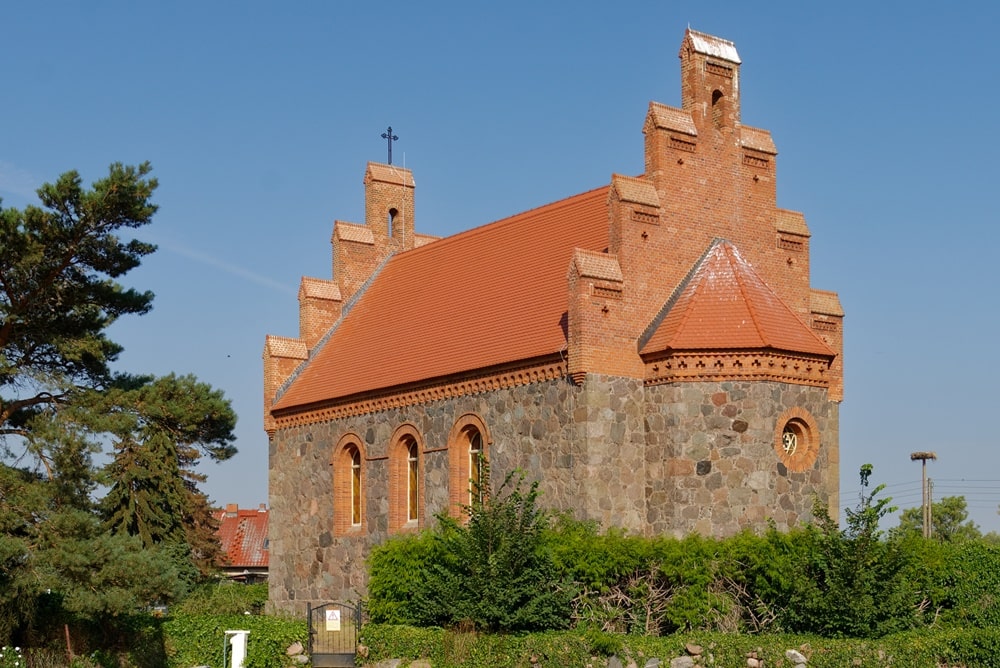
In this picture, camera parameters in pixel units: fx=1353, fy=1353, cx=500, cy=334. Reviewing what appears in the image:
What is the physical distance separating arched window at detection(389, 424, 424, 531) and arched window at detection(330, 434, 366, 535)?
5.30 feet

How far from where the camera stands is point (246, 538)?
61000 millimetres

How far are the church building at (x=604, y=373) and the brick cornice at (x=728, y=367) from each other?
0.04 metres

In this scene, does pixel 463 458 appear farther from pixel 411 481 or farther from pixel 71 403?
pixel 71 403

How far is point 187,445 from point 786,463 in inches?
664

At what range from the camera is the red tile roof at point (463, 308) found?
93.0 ft

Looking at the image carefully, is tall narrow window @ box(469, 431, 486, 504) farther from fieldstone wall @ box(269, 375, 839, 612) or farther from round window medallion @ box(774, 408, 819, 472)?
round window medallion @ box(774, 408, 819, 472)

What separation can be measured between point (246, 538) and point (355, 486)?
1189 inches

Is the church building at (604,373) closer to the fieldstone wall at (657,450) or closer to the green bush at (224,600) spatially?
the fieldstone wall at (657,450)

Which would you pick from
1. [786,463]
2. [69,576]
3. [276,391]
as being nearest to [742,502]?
[786,463]

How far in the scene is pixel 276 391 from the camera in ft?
116

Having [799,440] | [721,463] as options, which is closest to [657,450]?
[721,463]

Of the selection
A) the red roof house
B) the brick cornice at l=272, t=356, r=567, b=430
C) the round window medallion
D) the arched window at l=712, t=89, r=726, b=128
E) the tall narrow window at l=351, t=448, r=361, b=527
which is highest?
the arched window at l=712, t=89, r=726, b=128

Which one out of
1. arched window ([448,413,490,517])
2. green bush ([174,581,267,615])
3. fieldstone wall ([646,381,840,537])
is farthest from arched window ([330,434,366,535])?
fieldstone wall ([646,381,840,537])

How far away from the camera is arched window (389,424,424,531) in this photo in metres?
30.4
